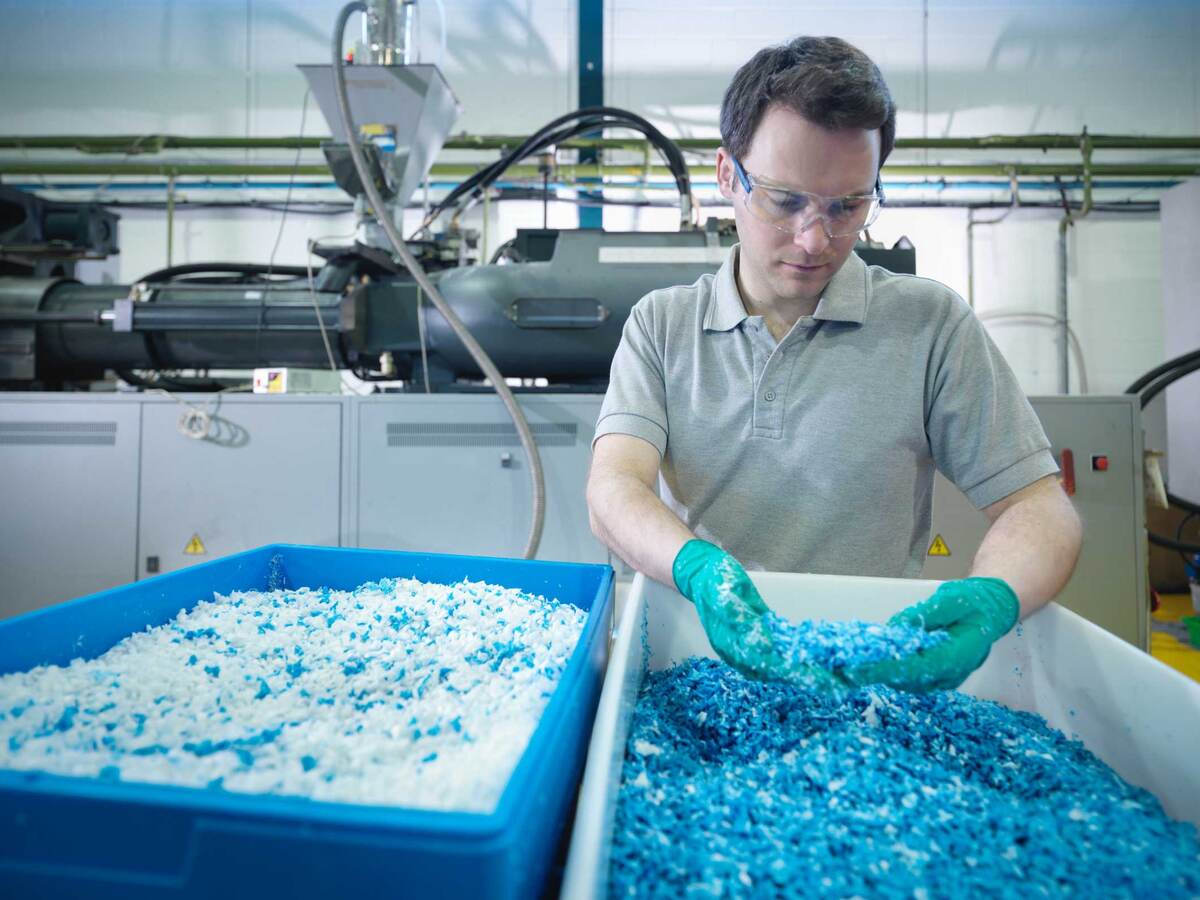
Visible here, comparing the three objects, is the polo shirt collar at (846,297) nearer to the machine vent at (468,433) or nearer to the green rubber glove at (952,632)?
the green rubber glove at (952,632)

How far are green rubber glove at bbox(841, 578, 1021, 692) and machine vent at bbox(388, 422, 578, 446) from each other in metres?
1.30

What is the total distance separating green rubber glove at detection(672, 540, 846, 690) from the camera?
1.62 feet

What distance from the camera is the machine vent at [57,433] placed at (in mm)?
1840

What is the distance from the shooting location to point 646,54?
10.2ft

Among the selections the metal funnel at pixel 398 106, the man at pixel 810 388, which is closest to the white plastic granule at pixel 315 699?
the man at pixel 810 388

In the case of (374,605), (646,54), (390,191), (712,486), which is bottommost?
(374,605)

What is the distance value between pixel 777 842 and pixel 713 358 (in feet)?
2.18

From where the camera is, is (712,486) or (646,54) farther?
(646,54)

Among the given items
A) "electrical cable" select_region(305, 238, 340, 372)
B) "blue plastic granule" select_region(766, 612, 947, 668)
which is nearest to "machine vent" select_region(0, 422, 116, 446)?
"electrical cable" select_region(305, 238, 340, 372)

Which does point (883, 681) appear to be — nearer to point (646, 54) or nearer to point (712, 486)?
point (712, 486)

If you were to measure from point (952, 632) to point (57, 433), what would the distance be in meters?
2.26

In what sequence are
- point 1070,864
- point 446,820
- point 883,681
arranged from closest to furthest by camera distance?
point 446,820 → point 1070,864 → point 883,681

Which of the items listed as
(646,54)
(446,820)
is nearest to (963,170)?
(646,54)

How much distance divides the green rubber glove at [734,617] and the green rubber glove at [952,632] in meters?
0.04
